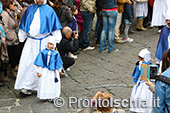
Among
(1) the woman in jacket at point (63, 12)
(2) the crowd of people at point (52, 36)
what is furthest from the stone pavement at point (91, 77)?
(1) the woman in jacket at point (63, 12)

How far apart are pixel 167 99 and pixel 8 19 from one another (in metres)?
4.69

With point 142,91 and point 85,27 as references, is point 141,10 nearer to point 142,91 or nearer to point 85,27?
point 85,27

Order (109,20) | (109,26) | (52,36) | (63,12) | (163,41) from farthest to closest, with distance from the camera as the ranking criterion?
(109,26) → (109,20) → (63,12) → (52,36) → (163,41)

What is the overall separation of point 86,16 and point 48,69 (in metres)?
3.89

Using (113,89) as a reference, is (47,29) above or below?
above

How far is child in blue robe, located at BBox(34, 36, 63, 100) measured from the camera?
6.55 meters

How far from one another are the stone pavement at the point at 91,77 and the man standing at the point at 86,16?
26 centimetres


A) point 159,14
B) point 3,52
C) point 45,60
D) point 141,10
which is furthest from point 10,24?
point 141,10

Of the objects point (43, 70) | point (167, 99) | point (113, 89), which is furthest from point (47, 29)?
Answer: point (167, 99)

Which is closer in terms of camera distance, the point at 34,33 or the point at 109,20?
the point at 34,33

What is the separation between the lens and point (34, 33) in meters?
6.83

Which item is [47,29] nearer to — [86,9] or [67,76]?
[67,76]

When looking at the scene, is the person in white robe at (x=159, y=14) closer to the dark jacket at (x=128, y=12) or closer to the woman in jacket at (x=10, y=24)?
the dark jacket at (x=128, y=12)

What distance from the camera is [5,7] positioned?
7883mm
